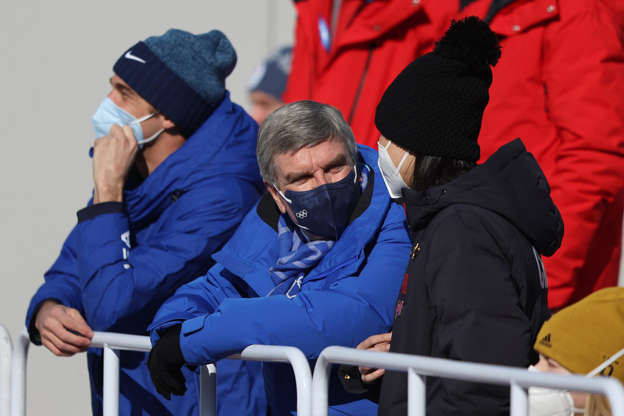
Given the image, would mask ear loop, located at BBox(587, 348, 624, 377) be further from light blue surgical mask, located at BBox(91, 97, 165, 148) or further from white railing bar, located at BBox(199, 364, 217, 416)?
light blue surgical mask, located at BBox(91, 97, 165, 148)

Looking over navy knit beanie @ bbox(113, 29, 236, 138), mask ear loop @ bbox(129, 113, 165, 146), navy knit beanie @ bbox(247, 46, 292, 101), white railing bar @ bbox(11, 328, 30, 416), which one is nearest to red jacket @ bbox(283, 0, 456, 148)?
navy knit beanie @ bbox(113, 29, 236, 138)

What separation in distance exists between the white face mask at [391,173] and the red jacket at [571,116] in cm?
94

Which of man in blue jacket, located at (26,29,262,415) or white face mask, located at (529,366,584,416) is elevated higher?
man in blue jacket, located at (26,29,262,415)

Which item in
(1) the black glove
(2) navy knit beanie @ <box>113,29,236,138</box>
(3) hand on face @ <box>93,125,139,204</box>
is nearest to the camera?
(1) the black glove

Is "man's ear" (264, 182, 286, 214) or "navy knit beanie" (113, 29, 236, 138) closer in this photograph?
"man's ear" (264, 182, 286, 214)

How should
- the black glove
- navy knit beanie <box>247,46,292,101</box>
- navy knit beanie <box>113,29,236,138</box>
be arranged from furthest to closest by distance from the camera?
navy knit beanie <box>247,46,292,101</box> → navy knit beanie <box>113,29,236,138</box> → the black glove

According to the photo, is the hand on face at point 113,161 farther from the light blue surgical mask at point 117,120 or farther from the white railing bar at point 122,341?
the white railing bar at point 122,341

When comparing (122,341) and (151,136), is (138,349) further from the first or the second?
(151,136)

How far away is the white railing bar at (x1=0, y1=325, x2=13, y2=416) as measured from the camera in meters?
3.08

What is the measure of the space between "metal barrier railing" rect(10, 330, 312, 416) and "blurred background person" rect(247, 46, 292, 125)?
3082 mm

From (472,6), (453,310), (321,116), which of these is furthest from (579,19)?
(453,310)

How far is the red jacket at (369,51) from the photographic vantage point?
3.87 m

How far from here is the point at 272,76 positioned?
236 inches

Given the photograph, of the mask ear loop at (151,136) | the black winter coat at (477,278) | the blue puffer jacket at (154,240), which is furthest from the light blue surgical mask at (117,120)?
the black winter coat at (477,278)
